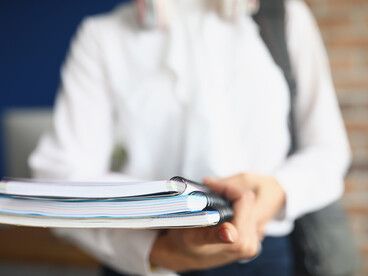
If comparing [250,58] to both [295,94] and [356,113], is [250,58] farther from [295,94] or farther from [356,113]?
[356,113]

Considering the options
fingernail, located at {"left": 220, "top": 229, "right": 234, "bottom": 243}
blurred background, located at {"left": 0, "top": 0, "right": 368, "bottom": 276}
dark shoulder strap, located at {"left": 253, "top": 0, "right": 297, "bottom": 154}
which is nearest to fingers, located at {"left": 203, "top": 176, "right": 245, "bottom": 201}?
fingernail, located at {"left": 220, "top": 229, "right": 234, "bottom": 243}

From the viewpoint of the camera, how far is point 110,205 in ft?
1.55

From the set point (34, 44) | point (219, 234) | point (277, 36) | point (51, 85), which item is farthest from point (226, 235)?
point (34, 44)

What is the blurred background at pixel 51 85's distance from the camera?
1.59m

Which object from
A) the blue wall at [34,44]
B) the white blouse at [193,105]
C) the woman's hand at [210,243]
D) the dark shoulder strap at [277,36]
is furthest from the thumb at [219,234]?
the blue wall at [34,44]

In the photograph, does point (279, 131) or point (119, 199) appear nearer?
point (119, 199)

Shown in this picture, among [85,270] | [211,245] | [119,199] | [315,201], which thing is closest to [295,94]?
[315,201]

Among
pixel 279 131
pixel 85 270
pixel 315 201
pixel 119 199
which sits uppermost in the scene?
pixel 119 199

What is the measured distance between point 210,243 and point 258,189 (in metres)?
0.15

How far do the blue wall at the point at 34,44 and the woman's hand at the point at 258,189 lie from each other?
2237 millimetres

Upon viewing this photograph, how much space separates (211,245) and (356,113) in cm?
164

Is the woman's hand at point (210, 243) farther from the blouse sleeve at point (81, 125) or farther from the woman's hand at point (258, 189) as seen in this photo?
the blouse sleeve at point (81, 125)

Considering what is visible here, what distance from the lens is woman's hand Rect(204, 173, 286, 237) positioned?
0.62m

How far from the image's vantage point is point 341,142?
2.72ft
